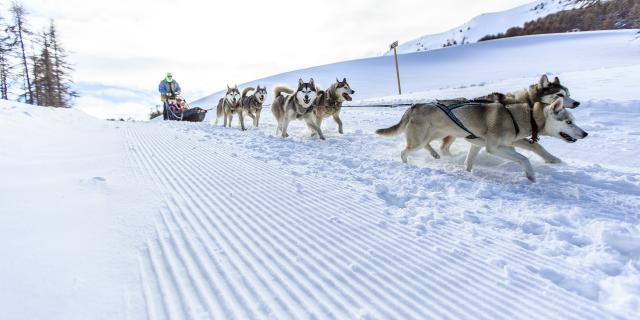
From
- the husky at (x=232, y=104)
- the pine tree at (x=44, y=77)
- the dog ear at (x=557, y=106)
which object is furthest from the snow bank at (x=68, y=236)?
the pine tree at (x=44, y=77)

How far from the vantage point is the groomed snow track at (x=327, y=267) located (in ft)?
5.98

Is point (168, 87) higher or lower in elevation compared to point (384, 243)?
higher

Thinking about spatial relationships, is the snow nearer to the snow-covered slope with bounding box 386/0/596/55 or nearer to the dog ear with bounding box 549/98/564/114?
the dog ear with bounding box 549/98/564/114

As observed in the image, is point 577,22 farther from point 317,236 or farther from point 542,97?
point 317,236

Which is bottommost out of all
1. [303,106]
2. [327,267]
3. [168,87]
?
[327,267]

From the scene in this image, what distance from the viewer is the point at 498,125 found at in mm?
4703

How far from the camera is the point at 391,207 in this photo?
3.41 m

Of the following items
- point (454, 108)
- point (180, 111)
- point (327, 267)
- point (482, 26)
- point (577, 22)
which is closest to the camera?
point (327, 267)

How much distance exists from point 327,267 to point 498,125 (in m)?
3.50

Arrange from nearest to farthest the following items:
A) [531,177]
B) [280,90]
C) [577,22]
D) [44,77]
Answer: [531,177] → [280,90] → [44,77] → [577,22]

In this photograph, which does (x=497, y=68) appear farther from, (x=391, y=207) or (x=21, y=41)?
(x=21, y=41)

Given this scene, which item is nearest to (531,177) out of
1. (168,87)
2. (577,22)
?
(168,87)

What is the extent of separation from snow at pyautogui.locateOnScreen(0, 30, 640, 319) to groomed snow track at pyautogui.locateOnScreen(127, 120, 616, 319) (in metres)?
0.01

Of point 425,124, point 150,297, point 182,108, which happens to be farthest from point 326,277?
point 182,108
